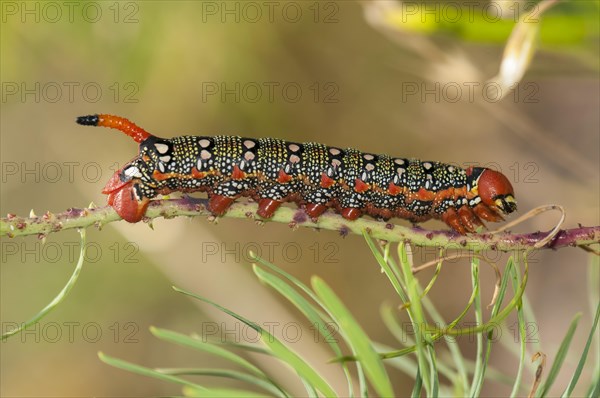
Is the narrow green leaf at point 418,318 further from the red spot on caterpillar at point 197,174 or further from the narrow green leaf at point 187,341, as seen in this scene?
the red spot on caterpillar at point 197,174

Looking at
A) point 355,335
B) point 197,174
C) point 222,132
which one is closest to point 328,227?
point 197,174

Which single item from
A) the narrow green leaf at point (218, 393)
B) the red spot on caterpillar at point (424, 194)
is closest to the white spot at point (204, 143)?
the red spot on caterpillar at point (424, 194)

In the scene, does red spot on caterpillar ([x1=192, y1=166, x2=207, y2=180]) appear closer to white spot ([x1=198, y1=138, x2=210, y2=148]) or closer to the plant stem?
white spot ([x1=198, y1=138, x2=210, y2=148])

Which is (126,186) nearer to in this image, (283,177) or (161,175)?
(161,175)

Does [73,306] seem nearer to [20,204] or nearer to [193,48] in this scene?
[20,204]

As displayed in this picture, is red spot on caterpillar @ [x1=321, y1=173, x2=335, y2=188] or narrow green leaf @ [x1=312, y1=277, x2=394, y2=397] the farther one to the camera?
red spot on caterpillar @ [x1=321, y1=173, x2=335, y2=188]

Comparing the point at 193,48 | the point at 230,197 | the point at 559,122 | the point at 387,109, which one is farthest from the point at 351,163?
the point at 559,122

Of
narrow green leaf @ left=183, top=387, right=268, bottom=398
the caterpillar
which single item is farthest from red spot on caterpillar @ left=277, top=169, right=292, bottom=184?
narrow green leaf @ left=183, top=387, right=268, bottom=398
